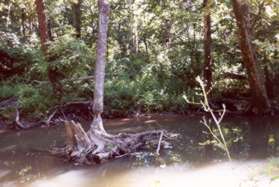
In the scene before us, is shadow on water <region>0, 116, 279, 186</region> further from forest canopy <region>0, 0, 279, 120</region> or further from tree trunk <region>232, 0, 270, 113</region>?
forest canopy <region>0, 0, 279, 120</region>

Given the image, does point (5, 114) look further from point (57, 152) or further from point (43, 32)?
point (57, 152)

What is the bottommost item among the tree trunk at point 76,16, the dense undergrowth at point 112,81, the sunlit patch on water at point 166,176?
the sunlit patch on water at point 166,176

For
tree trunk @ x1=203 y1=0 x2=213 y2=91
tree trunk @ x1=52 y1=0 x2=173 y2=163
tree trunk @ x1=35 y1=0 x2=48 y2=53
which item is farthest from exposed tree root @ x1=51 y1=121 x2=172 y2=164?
tree trunk @ x1=203 y1=0 x2=213 y2=91

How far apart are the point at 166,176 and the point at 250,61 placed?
762 centimetres

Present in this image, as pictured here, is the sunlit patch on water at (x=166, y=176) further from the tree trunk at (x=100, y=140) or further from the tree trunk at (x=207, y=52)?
the tree trunk at (x=207, y=52)

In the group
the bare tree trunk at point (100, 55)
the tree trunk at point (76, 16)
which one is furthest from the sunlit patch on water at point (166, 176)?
the tree trunk at point (76, 16)

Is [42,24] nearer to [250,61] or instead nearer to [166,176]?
[250,61]

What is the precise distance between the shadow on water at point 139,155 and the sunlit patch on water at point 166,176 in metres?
0.06

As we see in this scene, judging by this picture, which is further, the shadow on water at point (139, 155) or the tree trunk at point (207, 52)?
the tree trunk at point (207, 52)

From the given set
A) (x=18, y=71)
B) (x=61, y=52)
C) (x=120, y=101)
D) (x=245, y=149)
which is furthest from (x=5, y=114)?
(x=245, y=149)

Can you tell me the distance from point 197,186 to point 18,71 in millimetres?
15764

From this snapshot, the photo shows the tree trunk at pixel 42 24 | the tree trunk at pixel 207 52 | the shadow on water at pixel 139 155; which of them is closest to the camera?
the shadow on water at pixel 139 155

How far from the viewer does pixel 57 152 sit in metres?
11.5

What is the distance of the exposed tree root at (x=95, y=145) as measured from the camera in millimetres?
10508
